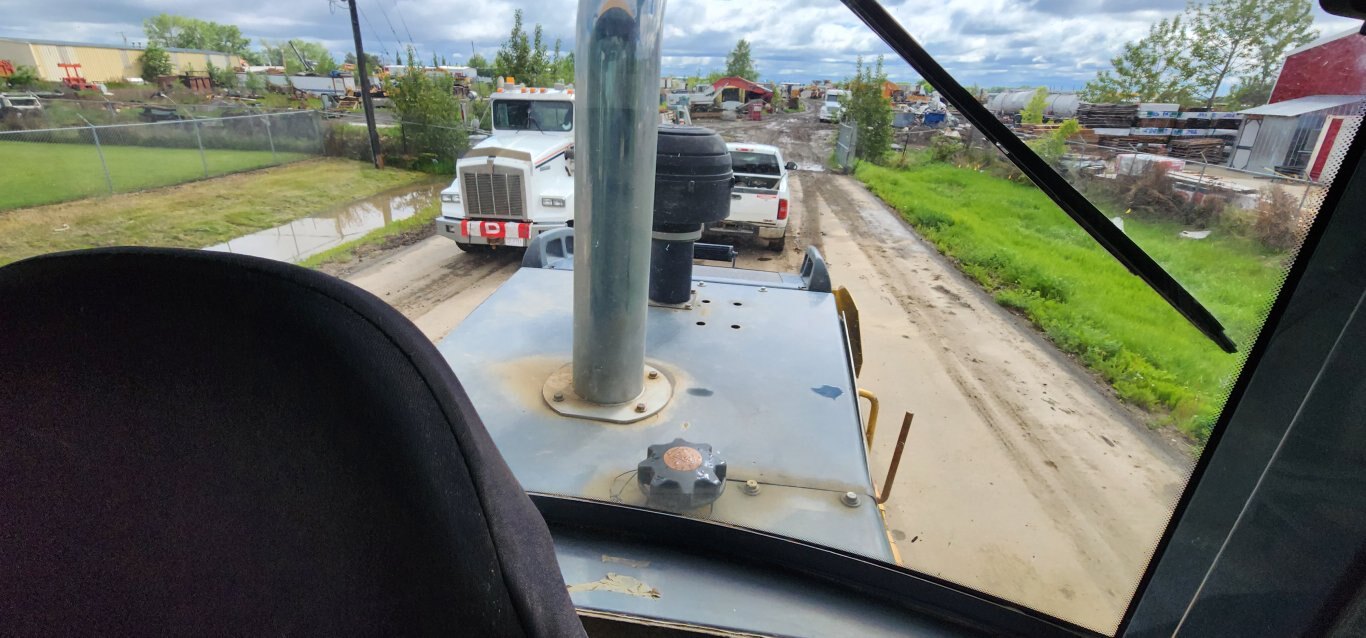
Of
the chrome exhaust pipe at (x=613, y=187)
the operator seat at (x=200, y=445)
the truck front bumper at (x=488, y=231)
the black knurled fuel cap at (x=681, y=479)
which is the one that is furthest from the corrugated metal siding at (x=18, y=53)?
the truck front bumper at (x=488, y=231)

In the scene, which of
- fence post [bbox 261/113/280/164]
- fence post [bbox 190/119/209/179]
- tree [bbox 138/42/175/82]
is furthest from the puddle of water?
tree [bbox 138/42/175/82]

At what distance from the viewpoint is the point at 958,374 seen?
5617 millimetres

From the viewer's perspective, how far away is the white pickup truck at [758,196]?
28.4 ft

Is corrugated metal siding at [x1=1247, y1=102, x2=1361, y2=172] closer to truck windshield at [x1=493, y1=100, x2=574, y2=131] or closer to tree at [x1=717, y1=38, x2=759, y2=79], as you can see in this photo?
tree at [x1=717, y1=38, x2=759, y2=79]

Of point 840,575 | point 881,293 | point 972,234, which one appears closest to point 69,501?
point 840,575

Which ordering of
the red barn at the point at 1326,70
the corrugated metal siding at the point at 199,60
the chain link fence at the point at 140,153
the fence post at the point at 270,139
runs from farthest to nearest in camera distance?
the fence post at the point at 270,139 → the chain link fence at the point at 140,153 → the corrugated metal siding at the point at 199,60 → the red barn at the point at 1326,70

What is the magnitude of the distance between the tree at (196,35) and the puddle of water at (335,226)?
5.43 feet

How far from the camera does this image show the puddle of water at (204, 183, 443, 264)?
542 centimetres

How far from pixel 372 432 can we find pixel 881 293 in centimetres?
761

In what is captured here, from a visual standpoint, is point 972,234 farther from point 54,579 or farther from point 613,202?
point 54,579

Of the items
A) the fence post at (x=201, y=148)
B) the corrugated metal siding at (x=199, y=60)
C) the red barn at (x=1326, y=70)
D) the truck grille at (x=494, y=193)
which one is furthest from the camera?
the truck grille at (x=494, y=193)

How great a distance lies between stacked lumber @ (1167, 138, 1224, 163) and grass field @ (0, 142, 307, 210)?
3.33m

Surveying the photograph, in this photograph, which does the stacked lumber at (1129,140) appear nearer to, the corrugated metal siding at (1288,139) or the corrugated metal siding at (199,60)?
the corrugated metal siding at (1288,139)

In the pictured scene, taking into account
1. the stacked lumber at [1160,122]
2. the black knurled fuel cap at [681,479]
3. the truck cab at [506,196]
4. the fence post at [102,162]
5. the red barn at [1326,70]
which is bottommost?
the truck cab at [506,196]
